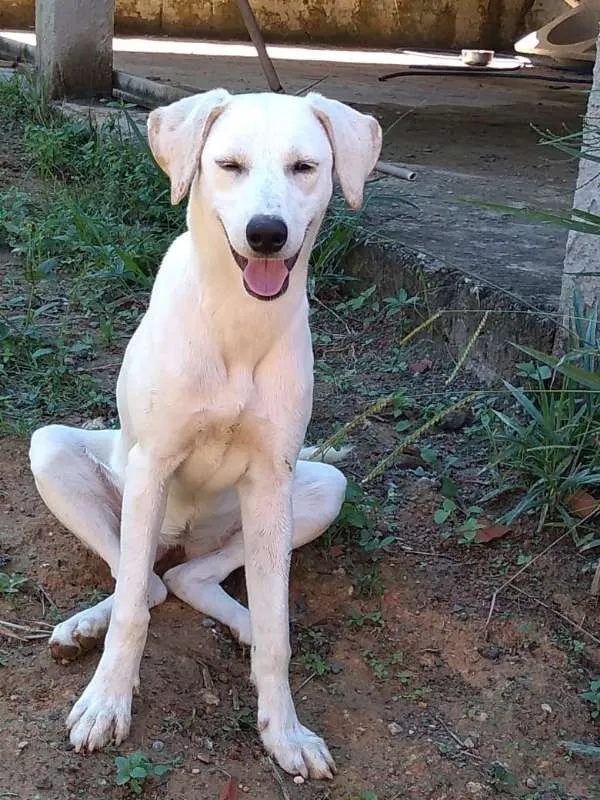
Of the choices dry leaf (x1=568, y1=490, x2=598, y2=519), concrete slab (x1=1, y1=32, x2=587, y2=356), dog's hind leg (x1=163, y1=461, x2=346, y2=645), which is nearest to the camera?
dog's hind leg (x1=163, y1=461, x2=346, y2=645)

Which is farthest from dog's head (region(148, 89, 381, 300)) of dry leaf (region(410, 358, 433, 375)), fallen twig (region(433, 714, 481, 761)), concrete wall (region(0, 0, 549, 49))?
concrete wall (region(0, 0, 549, 49))

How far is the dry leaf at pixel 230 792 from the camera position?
2.44 m

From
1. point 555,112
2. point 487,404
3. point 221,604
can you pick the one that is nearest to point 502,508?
point 487,404

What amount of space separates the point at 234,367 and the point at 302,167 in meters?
0.49

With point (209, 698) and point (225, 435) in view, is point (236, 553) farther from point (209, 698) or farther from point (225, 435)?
point (225, 435)

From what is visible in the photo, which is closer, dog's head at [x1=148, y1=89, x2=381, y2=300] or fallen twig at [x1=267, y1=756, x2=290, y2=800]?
dog's head at [x1=148, y1=89, x2=381, y2=300]

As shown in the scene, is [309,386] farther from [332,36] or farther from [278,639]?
[332,36]

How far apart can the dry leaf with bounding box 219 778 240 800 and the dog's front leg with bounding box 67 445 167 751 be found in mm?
271

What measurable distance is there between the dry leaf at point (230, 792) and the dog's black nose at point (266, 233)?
1.15 metres

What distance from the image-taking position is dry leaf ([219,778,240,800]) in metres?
2.44

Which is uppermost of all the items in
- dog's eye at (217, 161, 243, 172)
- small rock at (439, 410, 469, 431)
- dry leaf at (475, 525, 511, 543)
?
dog's eye at (217, 161, 243, 172)

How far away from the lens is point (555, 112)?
8.79 metres

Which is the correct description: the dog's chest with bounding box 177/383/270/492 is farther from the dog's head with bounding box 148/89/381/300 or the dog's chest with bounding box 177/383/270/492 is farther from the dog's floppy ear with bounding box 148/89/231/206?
the dog's floppy ear with bounding box 148/89/231/206

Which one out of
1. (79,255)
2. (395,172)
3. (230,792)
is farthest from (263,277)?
(395,172)
